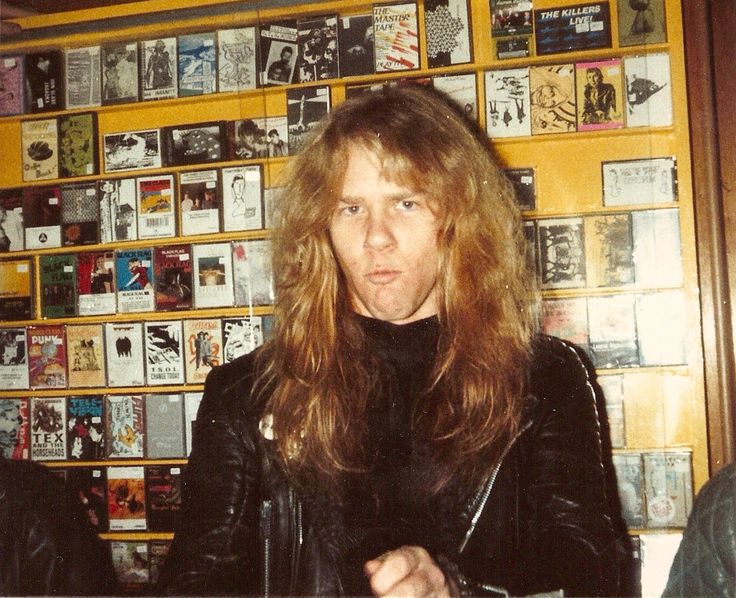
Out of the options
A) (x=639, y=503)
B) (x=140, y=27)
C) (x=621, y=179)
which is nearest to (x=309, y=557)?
(x=639, y=503)

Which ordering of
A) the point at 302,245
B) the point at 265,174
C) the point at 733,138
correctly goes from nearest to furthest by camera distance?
the point at 302,245 → the point at 733,138 → the point at 265,174

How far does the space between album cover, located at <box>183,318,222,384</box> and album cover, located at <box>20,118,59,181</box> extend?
0.71 metres

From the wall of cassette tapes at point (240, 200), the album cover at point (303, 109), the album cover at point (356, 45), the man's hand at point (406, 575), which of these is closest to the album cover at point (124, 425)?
the wall of cassette tapes at point (240, 200)

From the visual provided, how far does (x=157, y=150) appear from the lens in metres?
2.04

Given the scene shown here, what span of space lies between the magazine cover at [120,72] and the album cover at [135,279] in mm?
510

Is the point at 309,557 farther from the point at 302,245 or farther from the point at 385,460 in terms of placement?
the point at 302,245

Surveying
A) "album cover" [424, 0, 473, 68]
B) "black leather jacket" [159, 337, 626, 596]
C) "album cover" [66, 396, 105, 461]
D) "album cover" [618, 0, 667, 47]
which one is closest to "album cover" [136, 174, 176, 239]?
"album cover" [66, 396, 105, 461]

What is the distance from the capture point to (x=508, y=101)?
1.84 metres

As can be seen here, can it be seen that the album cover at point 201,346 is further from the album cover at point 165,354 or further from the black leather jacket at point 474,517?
the black leather jacket at point 474,517

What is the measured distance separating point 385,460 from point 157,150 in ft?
4.90

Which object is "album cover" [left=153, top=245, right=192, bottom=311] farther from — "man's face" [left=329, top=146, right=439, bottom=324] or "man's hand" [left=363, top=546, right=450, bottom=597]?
"man's hand" [left=363, top=546, right=450, bottom=597]

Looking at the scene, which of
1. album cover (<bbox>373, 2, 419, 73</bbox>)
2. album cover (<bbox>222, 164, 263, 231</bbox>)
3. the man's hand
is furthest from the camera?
album cover (<bbox>222, 164, 263, 231</bbox>)

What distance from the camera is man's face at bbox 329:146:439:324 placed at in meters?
1.00

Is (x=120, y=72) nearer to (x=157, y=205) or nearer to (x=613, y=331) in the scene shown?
(x=157, y=205)
